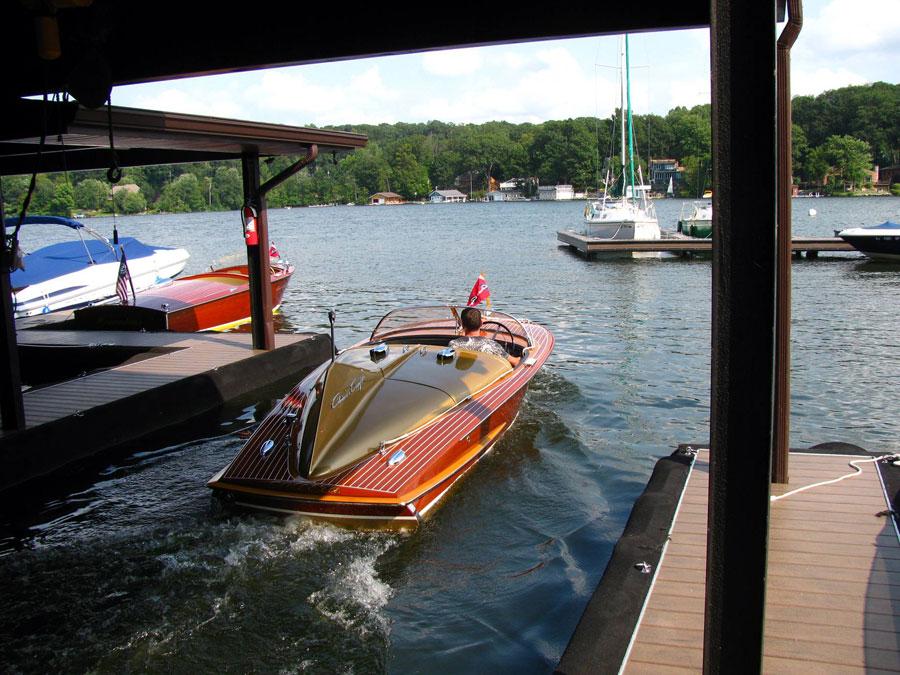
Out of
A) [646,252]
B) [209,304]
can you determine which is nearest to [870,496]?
[209,304]

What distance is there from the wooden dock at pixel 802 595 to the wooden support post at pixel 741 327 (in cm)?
126

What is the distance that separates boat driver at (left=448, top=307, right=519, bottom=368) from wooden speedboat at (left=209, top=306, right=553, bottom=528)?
356 millimetres

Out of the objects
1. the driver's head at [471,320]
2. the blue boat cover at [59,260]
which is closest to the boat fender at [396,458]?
the driver's head at [471,320]

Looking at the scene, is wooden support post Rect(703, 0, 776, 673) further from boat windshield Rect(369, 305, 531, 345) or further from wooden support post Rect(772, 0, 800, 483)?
boat windshield Rect(369, 305, 531, 345)

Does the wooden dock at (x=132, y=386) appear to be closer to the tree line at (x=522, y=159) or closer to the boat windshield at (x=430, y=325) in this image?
the boat windshield at (x=430, y=325)

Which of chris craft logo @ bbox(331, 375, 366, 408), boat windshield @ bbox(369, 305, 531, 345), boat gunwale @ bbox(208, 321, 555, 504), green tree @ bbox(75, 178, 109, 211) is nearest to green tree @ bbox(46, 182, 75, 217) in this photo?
green tree @ bbox(75, 178, 109, 211)

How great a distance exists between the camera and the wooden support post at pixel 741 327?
2010 millimetres

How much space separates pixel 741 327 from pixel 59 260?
2090cm

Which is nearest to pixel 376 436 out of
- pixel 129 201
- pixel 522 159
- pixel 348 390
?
pixel 348 390

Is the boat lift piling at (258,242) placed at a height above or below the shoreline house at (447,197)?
below

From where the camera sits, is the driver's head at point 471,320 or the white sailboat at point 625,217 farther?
the white sailboat at point 625,217

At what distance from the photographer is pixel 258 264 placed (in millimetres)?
11359

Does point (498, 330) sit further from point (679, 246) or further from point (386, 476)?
point (679, 246)

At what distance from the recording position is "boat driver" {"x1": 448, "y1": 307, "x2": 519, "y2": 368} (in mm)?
8422
